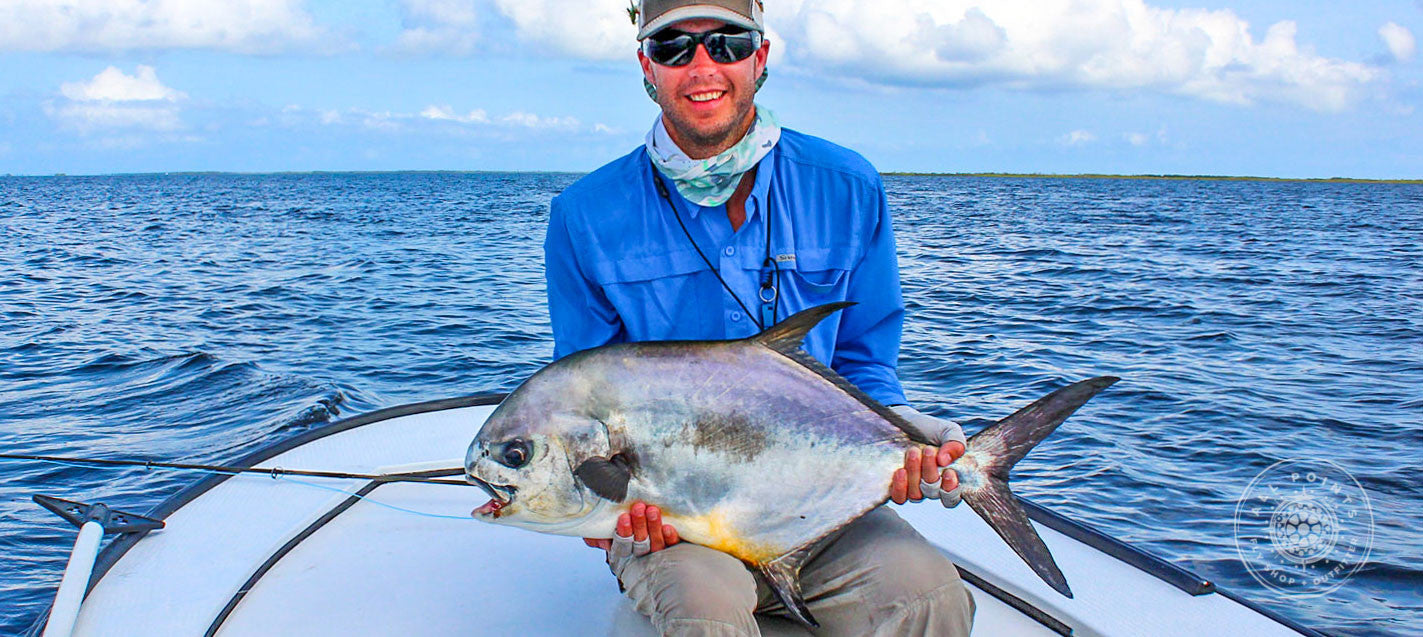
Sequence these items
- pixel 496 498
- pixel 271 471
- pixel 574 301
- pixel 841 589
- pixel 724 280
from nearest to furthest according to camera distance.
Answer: pixel 496 498, pixel 841 589, pixel 724 280, pixel 574 301, pixel 271 471

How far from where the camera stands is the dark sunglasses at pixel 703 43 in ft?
9.72

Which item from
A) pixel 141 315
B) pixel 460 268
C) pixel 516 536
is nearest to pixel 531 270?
pixel 460 268

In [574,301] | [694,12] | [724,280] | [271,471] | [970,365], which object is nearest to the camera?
[694,12]

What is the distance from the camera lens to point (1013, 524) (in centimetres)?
246

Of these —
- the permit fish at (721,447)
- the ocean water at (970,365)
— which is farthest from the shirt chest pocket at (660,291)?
the ocean water at (970,365)

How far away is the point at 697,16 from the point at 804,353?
1.04 metres

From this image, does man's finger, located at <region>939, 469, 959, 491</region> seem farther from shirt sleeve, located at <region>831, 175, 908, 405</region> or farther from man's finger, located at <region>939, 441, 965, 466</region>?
shirt sleeve, located at <region>831, 175, 908, 405</region>

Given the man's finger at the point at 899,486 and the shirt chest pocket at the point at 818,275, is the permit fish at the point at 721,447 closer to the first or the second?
the man's finger at the point at 899,486

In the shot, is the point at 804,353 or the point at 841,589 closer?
the point at 804,353

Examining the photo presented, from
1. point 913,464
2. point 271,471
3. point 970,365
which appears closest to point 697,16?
point 913,464

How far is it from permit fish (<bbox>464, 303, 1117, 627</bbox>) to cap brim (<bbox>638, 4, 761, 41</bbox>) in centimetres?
98

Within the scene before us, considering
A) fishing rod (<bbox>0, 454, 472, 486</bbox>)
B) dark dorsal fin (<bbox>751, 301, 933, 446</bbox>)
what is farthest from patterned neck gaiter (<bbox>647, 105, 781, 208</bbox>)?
fishing rod (<bbox>0, 454, 472, 486</bbox>)

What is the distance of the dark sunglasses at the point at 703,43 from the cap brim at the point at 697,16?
0.08 feet

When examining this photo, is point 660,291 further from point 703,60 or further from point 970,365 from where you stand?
point 970,365
